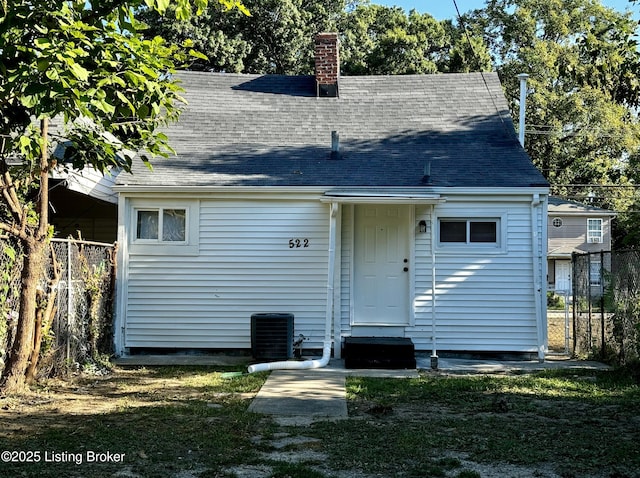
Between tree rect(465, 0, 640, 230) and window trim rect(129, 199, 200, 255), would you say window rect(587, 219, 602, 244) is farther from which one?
window trim rect(129, 199, 200, 255)

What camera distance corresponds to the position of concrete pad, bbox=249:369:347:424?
616 cm

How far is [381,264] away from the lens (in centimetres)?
1012

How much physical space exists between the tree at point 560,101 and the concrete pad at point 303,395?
22.4 metres

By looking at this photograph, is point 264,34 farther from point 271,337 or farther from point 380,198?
point 271,337

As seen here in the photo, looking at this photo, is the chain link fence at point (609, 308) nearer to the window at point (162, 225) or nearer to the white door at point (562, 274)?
the window at point (162, 225)

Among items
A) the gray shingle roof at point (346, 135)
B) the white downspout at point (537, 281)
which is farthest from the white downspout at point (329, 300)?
the white downspout at point (537, 281)

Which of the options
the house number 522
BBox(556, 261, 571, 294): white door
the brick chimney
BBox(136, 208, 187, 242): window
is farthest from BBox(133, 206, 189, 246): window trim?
BBox(556, 261, 571, 294): white door

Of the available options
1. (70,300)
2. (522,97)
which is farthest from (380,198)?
(522,97)

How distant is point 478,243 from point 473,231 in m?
0.20

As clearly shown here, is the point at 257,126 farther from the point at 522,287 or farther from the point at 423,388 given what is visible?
the point at 423,388

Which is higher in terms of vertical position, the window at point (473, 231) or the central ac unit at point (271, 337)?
the window at point (473, 231)

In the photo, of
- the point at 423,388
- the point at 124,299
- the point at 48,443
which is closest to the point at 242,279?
the point at 124,299

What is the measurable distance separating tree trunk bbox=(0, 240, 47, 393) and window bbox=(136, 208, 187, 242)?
3.46 m

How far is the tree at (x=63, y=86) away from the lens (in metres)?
4.69
